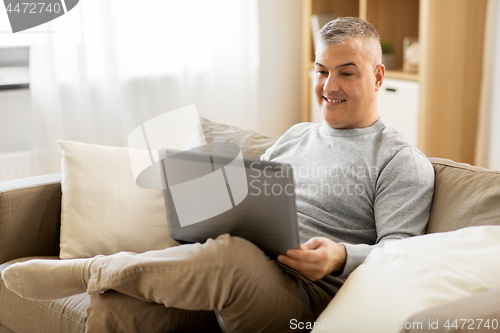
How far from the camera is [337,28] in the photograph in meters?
1.55

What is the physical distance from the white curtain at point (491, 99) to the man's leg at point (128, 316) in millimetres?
2174

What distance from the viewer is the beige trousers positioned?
43.6 inches

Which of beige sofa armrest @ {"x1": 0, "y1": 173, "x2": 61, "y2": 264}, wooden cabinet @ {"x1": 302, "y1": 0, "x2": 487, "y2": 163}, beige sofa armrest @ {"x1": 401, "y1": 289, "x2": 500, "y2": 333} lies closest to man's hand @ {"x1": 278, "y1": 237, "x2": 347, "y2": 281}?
beige sofa armrest @ {"x1": 401, "y1": 289, "x2": 500, "y2": 333}

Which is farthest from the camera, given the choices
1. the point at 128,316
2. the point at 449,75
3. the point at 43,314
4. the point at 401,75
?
the point at 401,75

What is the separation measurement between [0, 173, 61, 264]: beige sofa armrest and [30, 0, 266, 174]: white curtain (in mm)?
891

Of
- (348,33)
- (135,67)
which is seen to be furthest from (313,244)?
(135,67)

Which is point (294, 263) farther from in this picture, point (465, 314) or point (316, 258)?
point (465, 314)

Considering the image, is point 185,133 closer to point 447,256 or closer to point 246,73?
point 246,73

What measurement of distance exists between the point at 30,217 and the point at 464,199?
4.23 feet

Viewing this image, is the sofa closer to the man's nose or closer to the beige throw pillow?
the beige throw pillow

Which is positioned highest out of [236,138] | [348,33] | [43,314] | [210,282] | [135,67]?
[348,33]

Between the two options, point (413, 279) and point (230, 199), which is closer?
point (413, 279)

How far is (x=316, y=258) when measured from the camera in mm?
1133

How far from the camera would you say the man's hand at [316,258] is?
3.70ft
